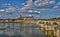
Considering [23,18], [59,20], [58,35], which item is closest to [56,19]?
[59,20]

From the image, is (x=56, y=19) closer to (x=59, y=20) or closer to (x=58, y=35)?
(x=59, y=20)

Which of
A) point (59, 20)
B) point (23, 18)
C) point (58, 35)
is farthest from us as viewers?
point (23, 18)

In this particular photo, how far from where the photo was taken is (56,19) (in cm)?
2200

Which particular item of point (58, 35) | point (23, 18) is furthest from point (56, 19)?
point (58, 35)

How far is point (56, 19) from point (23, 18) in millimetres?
8431

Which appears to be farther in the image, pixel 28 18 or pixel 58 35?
pixel 28 18

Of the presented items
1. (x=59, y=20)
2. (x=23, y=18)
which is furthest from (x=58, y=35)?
(x=23, y=18)

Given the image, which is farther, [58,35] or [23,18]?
[23,18]

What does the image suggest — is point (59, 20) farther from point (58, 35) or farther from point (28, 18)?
point (58, 35)

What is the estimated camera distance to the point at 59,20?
71.8 feet

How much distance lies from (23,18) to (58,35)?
21.5m

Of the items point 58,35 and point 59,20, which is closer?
point 58,35

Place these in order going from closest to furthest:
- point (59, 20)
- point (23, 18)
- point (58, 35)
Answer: point (58, 35)
point (59, 20)
point (23, 18)

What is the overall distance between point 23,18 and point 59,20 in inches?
342
